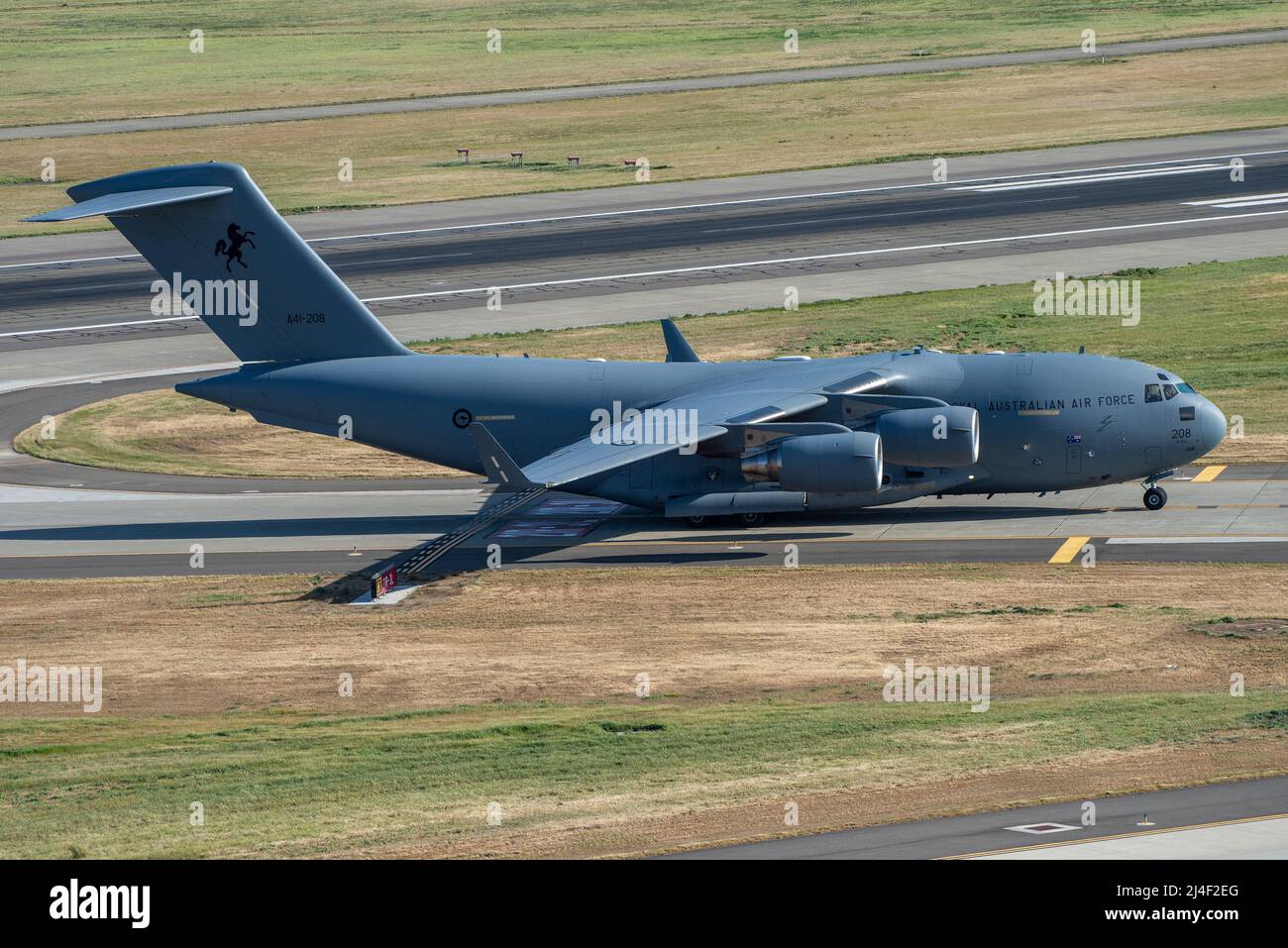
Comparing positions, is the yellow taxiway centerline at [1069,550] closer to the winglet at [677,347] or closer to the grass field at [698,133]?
the winglet at [677,347]

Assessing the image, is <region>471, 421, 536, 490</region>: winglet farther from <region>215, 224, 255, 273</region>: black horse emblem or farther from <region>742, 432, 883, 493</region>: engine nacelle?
<region>215, 224, 255, 273</region>: black horse emblem

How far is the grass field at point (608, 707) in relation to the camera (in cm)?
2395

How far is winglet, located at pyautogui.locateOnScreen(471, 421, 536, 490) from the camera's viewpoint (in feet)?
114

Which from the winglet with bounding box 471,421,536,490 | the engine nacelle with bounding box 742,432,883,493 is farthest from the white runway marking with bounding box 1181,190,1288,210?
the winglet with bounding box 471,421,536,490

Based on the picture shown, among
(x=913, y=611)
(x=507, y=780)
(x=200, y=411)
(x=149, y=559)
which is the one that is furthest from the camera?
(x=200, y=411)

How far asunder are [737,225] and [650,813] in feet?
193

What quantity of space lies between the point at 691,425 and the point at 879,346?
2029 cm

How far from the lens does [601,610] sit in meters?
35.7

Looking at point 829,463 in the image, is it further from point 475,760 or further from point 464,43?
point 464,43

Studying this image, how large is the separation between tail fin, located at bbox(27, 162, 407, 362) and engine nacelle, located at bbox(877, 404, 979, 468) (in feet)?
39.8

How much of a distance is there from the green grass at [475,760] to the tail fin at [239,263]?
14.7m
